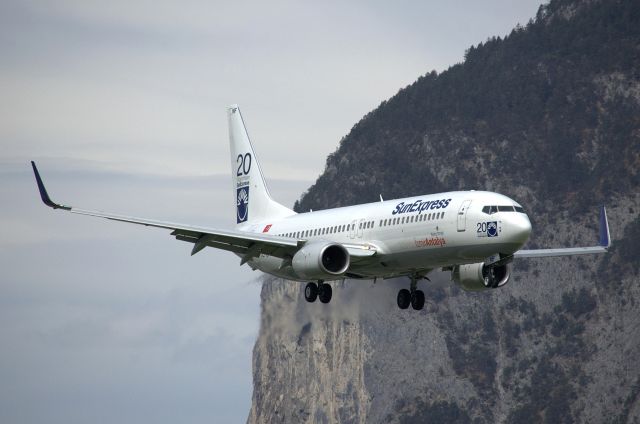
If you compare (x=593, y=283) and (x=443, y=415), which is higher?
(x=593, y=283)

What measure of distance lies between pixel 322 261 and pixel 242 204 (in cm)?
1959

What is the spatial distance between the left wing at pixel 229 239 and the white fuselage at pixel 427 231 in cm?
104

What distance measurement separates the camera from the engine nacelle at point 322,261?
2403 inches

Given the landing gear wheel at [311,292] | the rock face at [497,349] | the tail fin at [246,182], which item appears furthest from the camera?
the rock face at [497,349]

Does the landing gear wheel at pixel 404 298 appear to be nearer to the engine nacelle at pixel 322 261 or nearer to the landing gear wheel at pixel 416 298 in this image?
the landing gear wheel at pixel 416 298

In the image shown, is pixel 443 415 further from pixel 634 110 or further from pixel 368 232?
pixel 368 232

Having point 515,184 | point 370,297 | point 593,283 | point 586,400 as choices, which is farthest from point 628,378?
point 370,297

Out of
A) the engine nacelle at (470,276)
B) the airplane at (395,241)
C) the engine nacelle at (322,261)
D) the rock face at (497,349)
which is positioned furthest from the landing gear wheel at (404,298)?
the rock face at (497,349)

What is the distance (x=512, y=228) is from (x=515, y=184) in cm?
14134

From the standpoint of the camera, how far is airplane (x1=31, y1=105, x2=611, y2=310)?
57719mm

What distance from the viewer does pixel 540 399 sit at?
557 ft

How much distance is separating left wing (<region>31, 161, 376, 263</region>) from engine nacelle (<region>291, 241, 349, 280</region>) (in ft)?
1.97

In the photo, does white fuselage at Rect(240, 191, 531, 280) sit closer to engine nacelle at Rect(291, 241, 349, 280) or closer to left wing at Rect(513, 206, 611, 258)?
engine nacelle at Rect(291, 241, 349, 280)

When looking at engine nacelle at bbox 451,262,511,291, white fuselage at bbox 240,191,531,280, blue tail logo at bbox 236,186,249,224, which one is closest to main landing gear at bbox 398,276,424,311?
white fuselage at bbox 240,191,531,280
